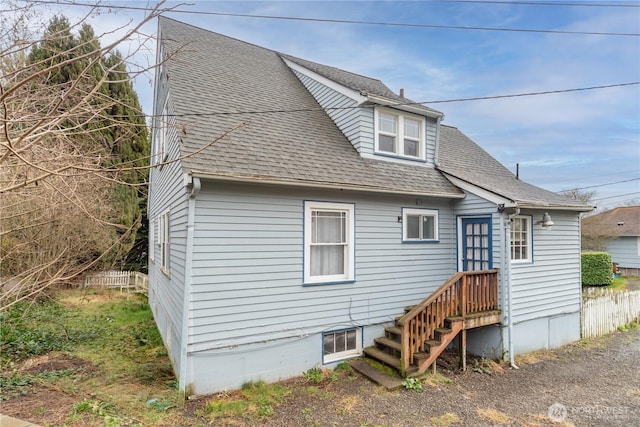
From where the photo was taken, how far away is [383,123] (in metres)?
8.12

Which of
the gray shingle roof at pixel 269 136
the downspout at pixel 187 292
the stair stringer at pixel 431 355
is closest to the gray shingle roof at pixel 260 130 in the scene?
the gray shingle roof at pixel 269 136

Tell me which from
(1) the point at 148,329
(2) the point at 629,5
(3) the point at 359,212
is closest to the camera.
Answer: (3) the point at 359,212

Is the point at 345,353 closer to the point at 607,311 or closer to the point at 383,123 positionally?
the point at 383,123

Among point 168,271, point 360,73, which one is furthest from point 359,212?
point 360,73

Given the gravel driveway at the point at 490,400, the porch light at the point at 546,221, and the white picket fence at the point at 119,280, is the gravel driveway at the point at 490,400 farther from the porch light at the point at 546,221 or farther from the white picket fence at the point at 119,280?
the white picket fence at the point at 119,280

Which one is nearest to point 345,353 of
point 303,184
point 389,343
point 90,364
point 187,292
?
point 389,343

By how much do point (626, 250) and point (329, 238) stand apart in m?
25.3

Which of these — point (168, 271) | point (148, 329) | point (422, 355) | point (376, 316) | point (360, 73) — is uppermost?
point (360, 73)

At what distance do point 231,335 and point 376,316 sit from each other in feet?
9.86

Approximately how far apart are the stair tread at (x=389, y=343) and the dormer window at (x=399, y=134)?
4.12 meters

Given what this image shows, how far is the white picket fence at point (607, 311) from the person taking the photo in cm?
929

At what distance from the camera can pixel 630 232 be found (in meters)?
21.4

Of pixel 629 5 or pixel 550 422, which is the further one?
pixel 629 5

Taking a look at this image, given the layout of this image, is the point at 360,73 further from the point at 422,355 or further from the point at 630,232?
the point at 630,232
